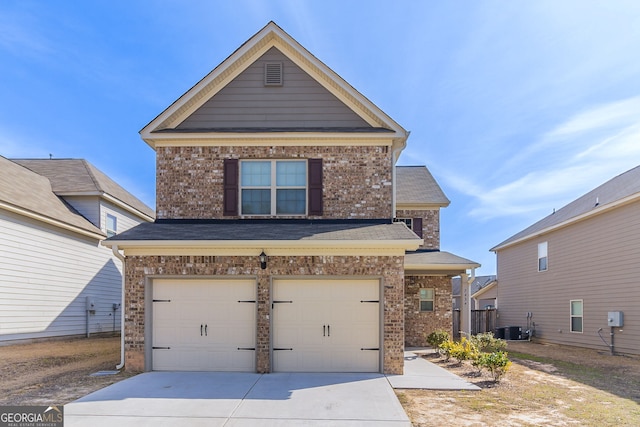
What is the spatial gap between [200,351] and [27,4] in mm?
11073

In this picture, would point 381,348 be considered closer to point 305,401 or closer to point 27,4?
point 305,401

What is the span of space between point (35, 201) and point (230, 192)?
9.41m

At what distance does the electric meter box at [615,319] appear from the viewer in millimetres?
14898

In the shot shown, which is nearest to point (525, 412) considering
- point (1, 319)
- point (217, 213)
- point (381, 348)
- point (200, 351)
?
point (381, 348)

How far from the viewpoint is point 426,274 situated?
15898 millimetres

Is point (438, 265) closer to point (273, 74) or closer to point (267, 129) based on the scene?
point (267, 129)

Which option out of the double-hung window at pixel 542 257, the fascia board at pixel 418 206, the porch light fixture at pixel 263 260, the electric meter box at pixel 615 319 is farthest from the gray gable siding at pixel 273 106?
the double-hung window at pixel 542 257

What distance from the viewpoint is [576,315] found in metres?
17.8

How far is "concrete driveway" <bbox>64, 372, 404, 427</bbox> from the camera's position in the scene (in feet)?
21.4

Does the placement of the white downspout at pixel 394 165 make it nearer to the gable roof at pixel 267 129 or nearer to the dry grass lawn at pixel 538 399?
the gable roof at pixel 267 129

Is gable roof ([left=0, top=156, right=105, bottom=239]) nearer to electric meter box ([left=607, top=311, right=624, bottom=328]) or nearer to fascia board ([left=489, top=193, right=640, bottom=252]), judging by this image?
fascia board ([left=489, top=193, right=640, bottom=252])

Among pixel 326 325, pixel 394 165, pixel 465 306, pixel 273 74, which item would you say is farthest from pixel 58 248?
pixel 465 306

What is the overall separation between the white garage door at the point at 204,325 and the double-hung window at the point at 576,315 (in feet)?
44.0

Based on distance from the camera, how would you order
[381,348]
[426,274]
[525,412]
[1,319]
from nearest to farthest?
[525,412] < [381,348] < [1,319] < [426,274]
